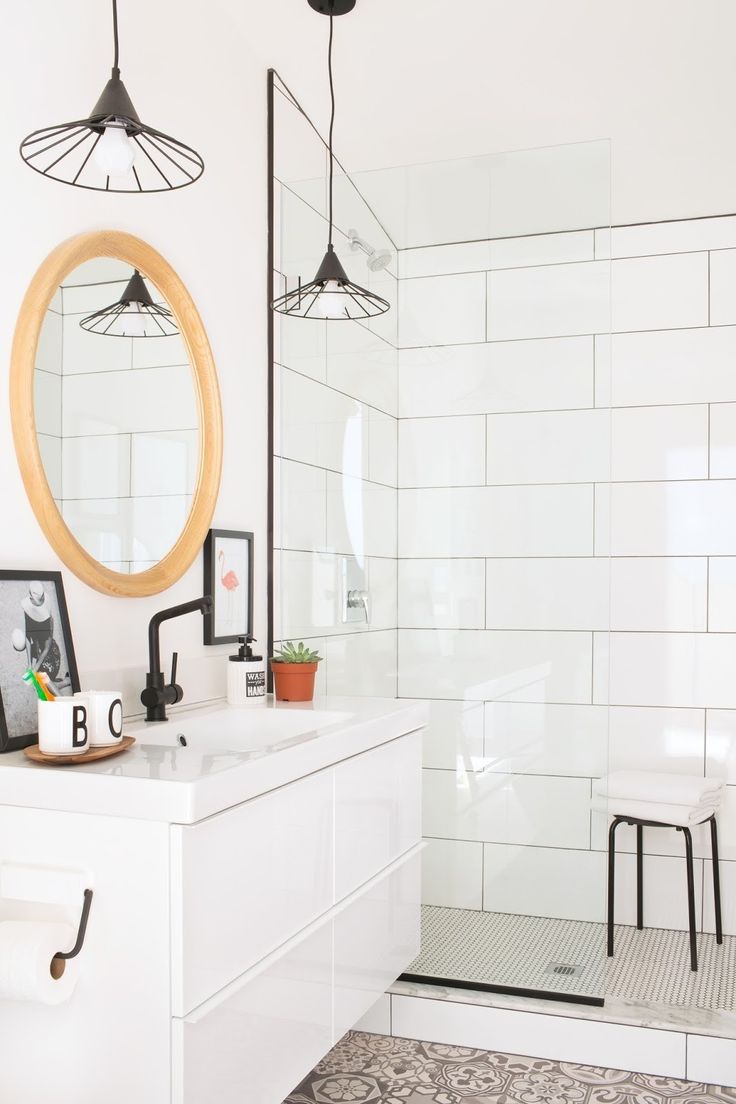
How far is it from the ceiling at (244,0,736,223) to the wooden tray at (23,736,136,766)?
5.77 ft

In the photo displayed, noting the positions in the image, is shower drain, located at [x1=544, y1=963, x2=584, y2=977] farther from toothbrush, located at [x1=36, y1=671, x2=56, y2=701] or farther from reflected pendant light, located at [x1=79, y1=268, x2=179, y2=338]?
reflected pendant light, located at [x1=79, y1=268, x2=179, y2=338]

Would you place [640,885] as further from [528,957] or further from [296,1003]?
[296,1003]

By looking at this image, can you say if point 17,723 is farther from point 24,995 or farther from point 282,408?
point 282,408

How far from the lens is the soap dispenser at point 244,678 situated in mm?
2271

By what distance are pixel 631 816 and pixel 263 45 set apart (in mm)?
2386

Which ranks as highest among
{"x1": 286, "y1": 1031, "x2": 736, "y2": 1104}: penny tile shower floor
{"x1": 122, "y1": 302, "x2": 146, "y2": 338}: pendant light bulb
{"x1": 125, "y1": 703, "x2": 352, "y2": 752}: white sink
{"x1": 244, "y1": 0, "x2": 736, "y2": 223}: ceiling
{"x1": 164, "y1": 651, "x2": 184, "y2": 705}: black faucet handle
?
{"x1": 244, "y1": 0, "x2": 736, "y2": 223}: ceiling

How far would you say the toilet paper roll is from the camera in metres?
1.33

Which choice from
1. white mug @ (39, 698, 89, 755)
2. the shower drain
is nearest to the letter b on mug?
white mug @ (39, 698, 89, 755)

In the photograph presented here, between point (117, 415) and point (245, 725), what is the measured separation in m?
0.74

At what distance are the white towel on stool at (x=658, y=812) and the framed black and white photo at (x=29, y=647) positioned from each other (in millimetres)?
1849

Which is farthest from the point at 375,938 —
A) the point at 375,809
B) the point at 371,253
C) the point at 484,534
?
the point at 371,253

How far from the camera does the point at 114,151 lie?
1573 millimetres

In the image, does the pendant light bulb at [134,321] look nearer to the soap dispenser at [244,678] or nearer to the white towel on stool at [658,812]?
the soap dispenser at [244,678]

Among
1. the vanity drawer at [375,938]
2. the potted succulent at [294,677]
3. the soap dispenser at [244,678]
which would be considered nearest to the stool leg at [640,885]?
the vanity drawer at [375,938]
